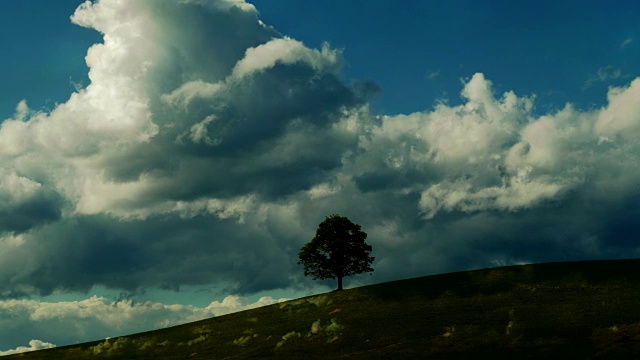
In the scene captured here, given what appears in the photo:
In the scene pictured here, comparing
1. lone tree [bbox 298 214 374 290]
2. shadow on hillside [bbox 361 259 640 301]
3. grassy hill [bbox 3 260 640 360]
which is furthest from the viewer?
lone tree [bbox 298 214 374 290]

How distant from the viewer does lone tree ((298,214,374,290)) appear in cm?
9506

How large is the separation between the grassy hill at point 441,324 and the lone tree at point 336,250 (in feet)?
38.1

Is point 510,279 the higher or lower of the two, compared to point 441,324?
higher

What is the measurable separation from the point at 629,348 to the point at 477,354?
9.60 meters

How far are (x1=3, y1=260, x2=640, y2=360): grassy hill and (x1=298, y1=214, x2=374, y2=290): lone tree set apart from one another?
11.6 metres

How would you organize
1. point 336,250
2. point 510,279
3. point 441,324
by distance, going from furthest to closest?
1. point 336,250
2. point 510,279
3. point 441,324

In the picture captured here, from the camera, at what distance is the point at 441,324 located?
5534cm

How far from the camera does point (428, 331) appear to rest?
52719mm

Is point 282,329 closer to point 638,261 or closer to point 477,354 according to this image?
point 477,354

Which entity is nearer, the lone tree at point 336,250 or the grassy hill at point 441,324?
the grassy hill at point 441,324

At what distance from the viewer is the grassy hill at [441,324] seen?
4325 cm

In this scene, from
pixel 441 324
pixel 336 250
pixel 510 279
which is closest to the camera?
pixel 441 324

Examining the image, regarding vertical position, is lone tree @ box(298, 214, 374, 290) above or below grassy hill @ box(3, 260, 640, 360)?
above

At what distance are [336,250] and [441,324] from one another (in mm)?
40717
